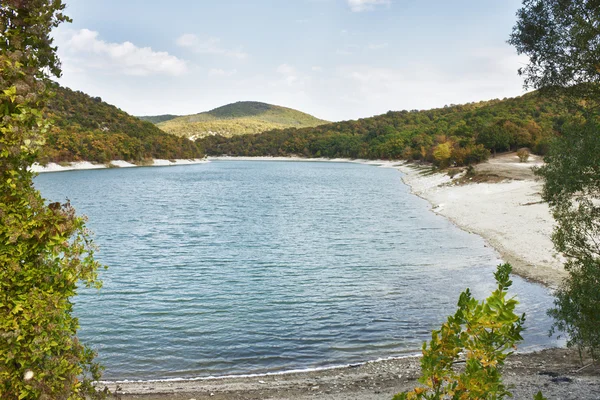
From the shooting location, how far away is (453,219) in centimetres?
4144

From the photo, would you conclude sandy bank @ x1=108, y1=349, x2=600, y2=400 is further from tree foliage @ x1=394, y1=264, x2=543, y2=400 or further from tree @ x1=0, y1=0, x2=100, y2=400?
tree foliage @ x1=394, y1=264, x2=543, y2=400

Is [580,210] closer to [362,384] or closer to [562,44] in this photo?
[562,44]

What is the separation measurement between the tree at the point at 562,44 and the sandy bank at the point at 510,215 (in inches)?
186

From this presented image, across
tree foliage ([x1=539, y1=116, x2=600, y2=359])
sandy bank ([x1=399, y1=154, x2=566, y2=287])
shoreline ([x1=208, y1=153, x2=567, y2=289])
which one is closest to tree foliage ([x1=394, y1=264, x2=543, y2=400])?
tree foliage ([x1=539, y1=116, x2=600, y2=359])

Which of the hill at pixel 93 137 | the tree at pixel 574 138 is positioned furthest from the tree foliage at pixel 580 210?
the hill at pixel 93 137

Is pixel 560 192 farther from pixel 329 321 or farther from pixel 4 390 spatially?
pixel 4 390

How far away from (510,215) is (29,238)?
1420 inches

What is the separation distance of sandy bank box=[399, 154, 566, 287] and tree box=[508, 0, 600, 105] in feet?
15.5

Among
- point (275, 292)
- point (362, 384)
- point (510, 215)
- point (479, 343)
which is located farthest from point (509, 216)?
point (479, 343)

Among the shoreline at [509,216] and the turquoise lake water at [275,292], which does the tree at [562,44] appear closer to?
the shoreline at [509,216]

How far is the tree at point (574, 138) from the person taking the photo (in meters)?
9.98

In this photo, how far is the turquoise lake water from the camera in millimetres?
14695

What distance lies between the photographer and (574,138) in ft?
34.6

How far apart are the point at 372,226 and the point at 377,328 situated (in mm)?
23625
